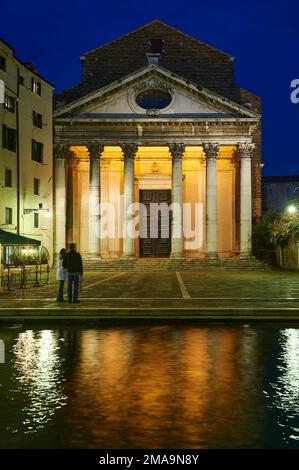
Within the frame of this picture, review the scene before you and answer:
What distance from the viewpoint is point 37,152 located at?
4259 centimetres

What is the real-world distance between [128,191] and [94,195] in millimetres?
2383

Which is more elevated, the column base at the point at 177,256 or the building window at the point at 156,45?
the building window at the point at 156,45

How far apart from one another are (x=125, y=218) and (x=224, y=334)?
3201 cm

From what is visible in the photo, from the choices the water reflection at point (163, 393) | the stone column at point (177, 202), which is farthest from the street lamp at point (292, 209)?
the water reflection at point (163, 393)

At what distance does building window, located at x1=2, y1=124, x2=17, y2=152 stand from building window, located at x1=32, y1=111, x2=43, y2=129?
3542mm

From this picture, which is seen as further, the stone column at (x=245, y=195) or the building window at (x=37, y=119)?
the stone column at (x=245, y=195)

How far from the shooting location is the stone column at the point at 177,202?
4541 centimetres

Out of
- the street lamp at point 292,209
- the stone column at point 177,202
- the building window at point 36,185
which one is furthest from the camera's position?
the stone column at point 177,202

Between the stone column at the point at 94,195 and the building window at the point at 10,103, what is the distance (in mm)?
8408

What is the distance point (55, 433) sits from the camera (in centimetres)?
641

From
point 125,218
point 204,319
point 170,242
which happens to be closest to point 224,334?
point 204,319

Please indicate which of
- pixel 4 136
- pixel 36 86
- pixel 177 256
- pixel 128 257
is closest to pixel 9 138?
pixel 4 136

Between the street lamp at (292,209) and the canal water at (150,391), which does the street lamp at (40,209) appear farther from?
the canal water at (150,391)
